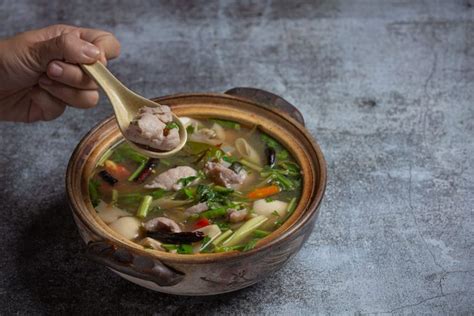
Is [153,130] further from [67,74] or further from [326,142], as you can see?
[326,142]

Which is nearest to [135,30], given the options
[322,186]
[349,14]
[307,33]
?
[307,33]

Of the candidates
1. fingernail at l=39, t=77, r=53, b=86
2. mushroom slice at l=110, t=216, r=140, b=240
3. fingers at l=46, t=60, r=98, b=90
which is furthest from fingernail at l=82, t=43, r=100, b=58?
mushroom slice at l=110, t=216, r=140, b=240

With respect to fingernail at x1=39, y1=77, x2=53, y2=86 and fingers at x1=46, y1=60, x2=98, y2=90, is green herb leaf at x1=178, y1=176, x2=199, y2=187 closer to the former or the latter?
fingers at x1=46, y1=60, x2=98, y2=90

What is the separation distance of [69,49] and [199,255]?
3.25 ft

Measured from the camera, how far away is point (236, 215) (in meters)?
2.58

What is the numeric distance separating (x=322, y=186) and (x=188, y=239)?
1.81 ft

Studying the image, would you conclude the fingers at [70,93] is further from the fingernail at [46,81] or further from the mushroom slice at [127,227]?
the mushroom slice at [127,227]

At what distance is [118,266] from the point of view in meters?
2.36

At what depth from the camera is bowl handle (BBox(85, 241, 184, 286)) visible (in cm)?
232

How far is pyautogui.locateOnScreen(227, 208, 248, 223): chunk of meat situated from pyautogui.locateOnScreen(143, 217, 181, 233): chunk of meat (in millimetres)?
199

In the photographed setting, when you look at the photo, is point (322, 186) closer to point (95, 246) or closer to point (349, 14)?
point (95, 246)

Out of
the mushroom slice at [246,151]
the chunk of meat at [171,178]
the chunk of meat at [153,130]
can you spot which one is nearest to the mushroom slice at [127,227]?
the chunk of meat at [171,178]

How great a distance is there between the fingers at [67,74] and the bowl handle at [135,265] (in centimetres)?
79

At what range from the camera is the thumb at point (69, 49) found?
2.71 meters
